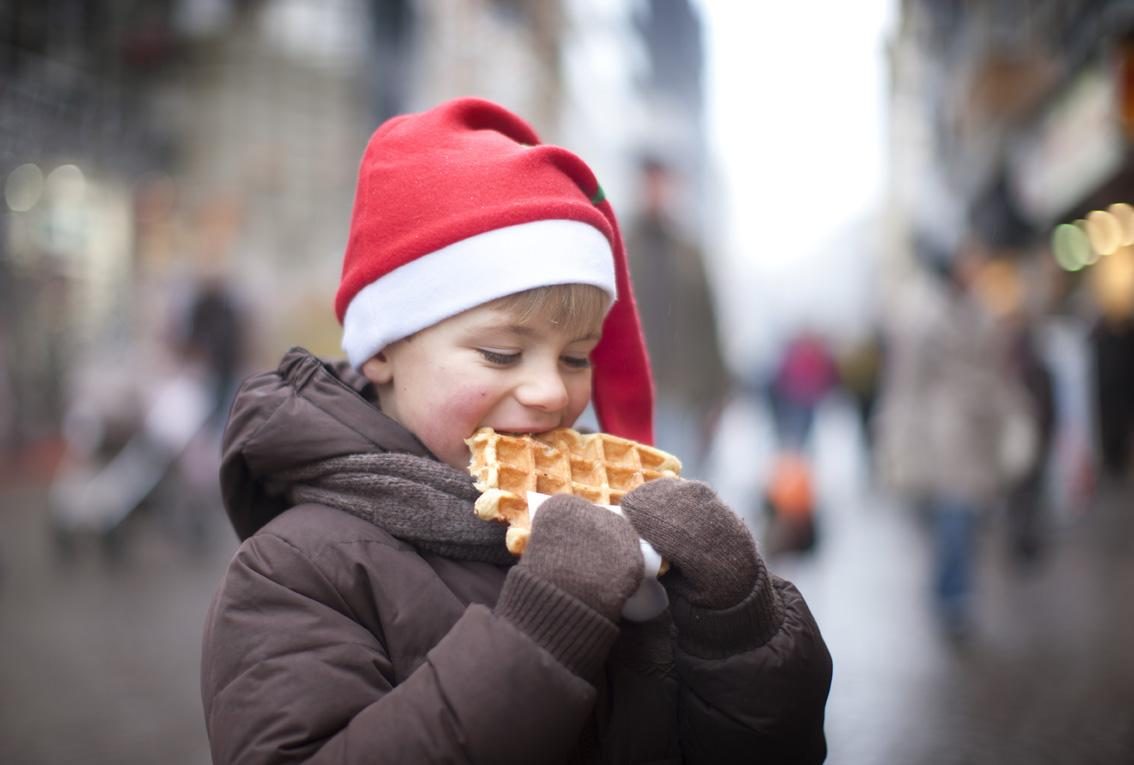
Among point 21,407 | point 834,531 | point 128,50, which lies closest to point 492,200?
point 834,531

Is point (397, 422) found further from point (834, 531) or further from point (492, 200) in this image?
point (834, 531)

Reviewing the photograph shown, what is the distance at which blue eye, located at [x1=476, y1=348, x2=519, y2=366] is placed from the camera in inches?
61.3

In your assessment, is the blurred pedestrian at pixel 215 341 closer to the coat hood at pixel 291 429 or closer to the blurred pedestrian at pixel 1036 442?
the blurred pedestrian at pixel 1036 442

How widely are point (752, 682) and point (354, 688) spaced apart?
0.54 meters

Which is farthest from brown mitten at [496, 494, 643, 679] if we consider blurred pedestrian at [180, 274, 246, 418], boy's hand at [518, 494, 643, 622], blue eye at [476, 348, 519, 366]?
blurred pedestrian at [180, 274, 246, 418]

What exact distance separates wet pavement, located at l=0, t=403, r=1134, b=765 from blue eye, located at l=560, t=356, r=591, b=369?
6.25 feet

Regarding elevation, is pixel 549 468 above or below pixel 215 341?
above

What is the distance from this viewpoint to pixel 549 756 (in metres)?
1.32

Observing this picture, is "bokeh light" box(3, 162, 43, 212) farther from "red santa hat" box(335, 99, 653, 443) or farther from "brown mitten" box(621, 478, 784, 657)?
"brown mitten" box(621, 478, 784, 657)

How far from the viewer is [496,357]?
1559 mm

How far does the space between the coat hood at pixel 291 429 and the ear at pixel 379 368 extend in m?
0.04

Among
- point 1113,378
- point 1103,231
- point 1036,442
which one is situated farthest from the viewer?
point 1103,231

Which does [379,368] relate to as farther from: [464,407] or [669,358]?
[669,358]

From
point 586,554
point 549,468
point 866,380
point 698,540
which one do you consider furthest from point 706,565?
point 866,380
